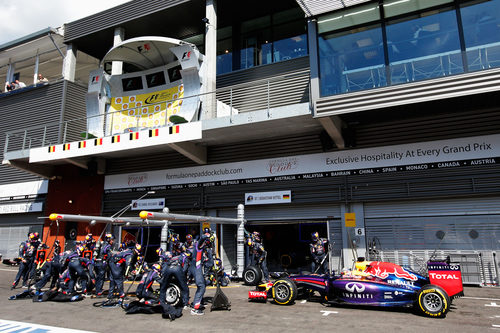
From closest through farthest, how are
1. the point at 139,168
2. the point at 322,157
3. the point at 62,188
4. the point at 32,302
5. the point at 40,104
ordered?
the point at 32,302 < the point at 322,157 < the point at 139,168 < the point at 62,188 < the point at 40,104

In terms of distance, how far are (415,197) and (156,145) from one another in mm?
11056

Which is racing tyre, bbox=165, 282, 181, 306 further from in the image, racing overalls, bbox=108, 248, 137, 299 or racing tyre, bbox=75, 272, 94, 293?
racing tyre, bbox=75, 272, 94, 293

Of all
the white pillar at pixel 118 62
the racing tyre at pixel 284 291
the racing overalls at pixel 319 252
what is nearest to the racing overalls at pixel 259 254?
the racing overalls at pixel 319 252

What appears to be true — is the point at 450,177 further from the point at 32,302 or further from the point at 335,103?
the point at 32,302

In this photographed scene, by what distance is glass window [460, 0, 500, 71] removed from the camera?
10086 millimetres

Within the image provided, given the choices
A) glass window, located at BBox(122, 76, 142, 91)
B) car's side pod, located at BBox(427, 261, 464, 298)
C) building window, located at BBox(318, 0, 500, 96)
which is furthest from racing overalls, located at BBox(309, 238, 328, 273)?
glass window, located at BBox(122, 76, 142, 91)

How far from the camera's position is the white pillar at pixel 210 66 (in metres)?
16.1

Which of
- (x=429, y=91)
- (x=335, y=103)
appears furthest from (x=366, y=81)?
(x=429, y=91)

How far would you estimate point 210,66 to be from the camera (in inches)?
659

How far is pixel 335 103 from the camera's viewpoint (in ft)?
39.8

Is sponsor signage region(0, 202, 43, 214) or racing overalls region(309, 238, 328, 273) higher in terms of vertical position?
sponsor signage region(0, 202, 43, 214)

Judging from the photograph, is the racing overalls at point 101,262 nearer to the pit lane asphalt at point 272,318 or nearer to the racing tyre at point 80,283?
the racing tyre at point 80,283

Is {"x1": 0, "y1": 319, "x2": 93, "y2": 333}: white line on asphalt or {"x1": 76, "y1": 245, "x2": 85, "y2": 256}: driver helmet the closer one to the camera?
{"x1": 0, "y1": 319, "x2": 93, "y2": 333}: white line on asphalt

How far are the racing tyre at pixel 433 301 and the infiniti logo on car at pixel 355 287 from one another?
127 cm
